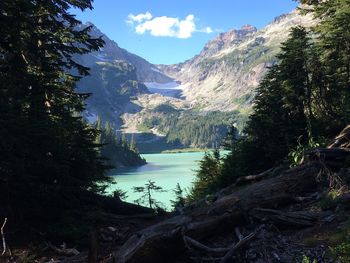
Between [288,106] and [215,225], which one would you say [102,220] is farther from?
[288,106]

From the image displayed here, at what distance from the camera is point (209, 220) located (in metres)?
8.37

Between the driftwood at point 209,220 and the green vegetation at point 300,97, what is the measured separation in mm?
8873

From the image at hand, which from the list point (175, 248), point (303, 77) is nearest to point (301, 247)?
point (175, 248)

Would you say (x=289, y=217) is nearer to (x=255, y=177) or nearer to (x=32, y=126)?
(x=255, y=177)

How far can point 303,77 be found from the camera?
22391 mm

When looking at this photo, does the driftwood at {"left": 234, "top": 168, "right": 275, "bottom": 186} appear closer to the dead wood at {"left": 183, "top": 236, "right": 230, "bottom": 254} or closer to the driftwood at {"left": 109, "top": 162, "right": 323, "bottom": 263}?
the driftwood at {"left": 109, "top": 162, "right": 323, "bottom": 263}

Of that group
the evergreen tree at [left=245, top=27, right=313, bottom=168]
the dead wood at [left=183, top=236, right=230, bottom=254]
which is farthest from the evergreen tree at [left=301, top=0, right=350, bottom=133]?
the dead wood at [left=183, top=236, right=230, bottom=254]

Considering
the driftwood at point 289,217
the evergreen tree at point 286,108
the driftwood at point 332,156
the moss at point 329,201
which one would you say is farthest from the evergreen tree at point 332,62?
the driftwood at point 289,217

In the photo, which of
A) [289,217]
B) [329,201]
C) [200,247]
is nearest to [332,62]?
[329,201]

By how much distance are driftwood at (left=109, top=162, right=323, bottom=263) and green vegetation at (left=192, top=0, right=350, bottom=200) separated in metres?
8.87

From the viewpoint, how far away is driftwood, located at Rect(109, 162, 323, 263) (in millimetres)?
7504

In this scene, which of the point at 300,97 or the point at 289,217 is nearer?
the point at 289,217

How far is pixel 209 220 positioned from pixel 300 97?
14704mm

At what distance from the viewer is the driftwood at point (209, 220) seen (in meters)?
7.50
